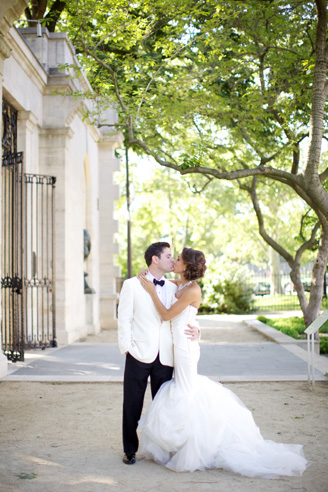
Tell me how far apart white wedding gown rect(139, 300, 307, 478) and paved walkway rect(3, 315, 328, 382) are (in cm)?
377

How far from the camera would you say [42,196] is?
41.0 ft

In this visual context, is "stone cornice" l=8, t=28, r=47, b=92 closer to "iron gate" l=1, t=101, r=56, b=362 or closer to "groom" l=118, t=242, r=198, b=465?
"iron gate" l=1, t=101, r=56, b=362

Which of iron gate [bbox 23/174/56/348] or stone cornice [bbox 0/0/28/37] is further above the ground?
stone cornice [bbox 0/0/28/37]

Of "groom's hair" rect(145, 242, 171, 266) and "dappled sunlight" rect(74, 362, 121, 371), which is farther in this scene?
"dappled sunlight" rect(74, 362, 121, 371)

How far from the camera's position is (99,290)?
19.5 m

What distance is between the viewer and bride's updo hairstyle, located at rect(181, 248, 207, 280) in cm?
494

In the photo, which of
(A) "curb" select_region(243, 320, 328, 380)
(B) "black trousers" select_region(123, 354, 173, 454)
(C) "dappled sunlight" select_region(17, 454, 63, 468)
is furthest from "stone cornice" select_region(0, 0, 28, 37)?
(A) "curb" select_region(243, 320, 328, 380)

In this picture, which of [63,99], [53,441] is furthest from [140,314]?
[63,99]

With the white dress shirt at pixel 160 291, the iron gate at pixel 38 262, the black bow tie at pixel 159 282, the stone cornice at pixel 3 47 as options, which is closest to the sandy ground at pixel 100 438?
the white dress shirt at pixel 160 291

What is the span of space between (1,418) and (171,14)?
7.80 m

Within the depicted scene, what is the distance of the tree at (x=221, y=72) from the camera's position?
1003 centimetres

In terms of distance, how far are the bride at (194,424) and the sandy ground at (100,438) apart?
0.11m

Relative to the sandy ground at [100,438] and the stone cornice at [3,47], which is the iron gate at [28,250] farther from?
the sandy ground at [100,438]

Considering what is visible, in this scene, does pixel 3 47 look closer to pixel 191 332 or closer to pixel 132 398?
pixel 191 332
